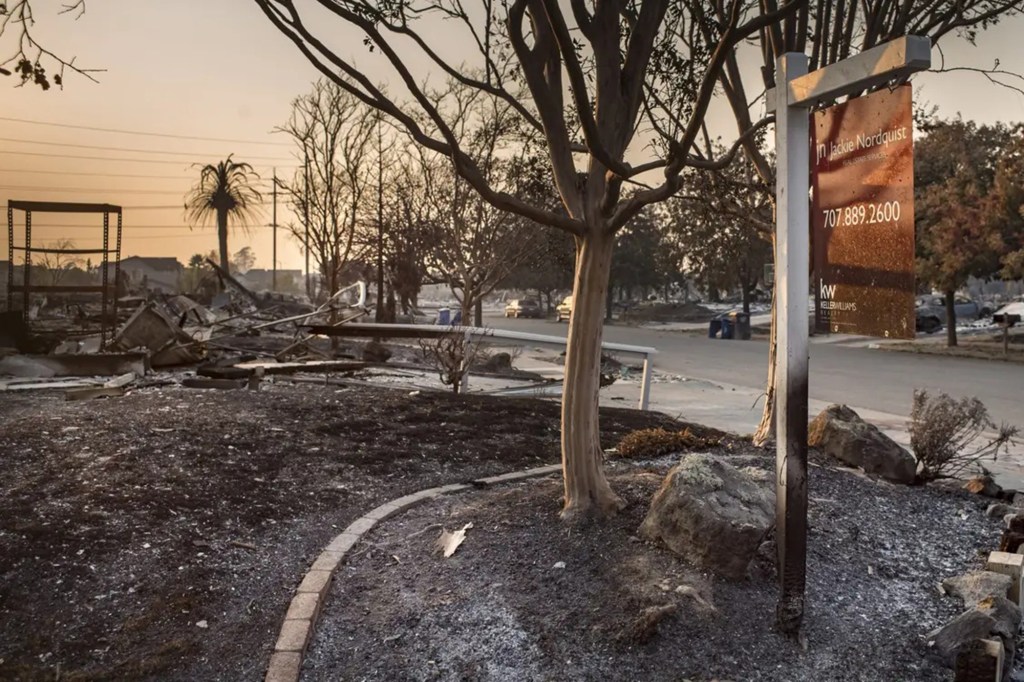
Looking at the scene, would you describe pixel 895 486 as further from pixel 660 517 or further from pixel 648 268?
pixel 648 268

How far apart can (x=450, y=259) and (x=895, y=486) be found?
2039cm

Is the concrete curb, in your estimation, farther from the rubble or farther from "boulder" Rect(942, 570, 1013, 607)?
the rubble

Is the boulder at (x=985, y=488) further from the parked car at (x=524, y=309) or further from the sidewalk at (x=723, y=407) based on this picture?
the parked car at (x=524, y=309)

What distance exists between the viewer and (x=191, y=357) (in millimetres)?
13906

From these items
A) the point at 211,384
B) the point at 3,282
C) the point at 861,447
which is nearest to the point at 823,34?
the point at 861,447

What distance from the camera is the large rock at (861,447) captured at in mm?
6724

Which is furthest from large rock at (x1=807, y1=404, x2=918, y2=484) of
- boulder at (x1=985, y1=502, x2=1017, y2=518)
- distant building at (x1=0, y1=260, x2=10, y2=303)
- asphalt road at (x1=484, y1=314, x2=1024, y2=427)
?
distant building at (x1=0, y1=260, x2=10, y2=303)

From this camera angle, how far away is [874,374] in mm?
18469

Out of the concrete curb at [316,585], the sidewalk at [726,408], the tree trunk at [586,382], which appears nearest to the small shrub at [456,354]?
the sidewalk at [726,408]

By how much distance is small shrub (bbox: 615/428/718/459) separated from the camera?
7.01 m

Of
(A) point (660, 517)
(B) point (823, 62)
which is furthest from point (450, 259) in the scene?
(A) point (660, 517)

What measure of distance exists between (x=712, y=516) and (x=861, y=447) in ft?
10.5

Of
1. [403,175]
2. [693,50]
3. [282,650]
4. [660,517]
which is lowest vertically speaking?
[282,650]

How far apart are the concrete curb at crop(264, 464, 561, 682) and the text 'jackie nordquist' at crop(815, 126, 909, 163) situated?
3219 millimetres
